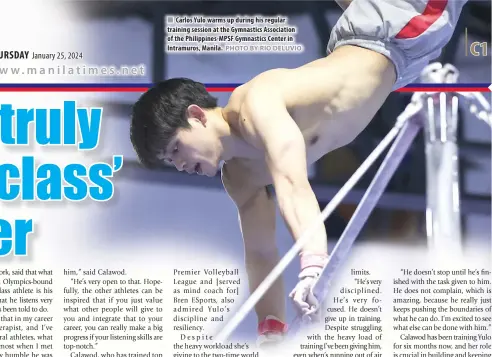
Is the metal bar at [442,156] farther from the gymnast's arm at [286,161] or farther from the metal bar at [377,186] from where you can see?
the gymnast's arm at [286,161]

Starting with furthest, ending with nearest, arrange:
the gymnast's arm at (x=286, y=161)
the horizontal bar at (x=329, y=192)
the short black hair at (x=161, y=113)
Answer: the horizontal bar at (x=329, y=192), the short black hair at (x=161, y=113), the gymnast's arm at (x=286, y=161)

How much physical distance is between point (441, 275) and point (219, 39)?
→ 2.13 feet

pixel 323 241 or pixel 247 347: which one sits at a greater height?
pixel 323 241

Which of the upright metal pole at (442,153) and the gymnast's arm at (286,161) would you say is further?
the upright metal pole at (442,153)

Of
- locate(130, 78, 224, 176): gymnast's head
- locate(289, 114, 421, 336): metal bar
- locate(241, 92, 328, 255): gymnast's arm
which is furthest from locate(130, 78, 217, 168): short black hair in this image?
locate(289, 114, 421, 336): metal bar

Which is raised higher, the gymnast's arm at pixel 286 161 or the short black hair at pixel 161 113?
the short black hair at pixel 161 113

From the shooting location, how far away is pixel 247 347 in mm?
1478

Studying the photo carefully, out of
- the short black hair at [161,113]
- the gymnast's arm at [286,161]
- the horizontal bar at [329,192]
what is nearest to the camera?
the gymnast's arm at [286,161]

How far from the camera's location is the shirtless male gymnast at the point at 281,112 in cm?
133

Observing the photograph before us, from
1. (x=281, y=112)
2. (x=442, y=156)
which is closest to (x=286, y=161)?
(x=281, y=112)

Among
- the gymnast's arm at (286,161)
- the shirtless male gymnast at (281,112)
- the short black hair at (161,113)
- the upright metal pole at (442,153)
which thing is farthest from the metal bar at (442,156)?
the short black hair at (161,113)

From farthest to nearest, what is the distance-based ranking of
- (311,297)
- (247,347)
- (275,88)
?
1. (247,347)
2. (275,88)
3. (311,297)

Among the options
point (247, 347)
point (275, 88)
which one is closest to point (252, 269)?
point (247, 347)

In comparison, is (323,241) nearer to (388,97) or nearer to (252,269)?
(252,269)
